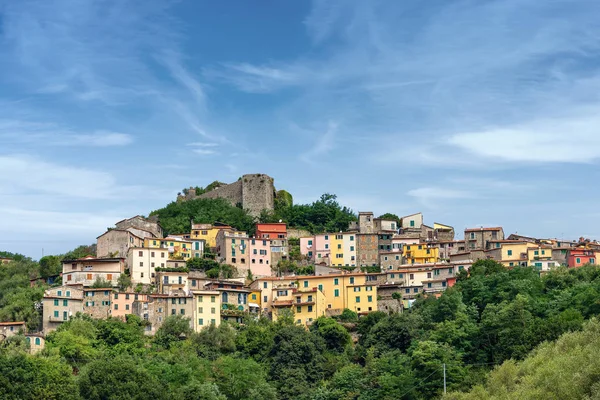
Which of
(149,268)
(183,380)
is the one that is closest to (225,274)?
(149,268)

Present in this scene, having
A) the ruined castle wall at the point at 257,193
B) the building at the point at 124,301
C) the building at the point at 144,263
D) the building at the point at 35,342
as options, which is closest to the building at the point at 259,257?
the building at the point at 144,263

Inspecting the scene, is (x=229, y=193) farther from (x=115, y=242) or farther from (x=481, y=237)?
(x=481, y=237)

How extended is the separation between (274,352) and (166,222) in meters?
25.6

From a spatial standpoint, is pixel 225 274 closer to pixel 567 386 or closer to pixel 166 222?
pixel 166 222

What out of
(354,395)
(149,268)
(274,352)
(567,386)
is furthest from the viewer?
(149,268)

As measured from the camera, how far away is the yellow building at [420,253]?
74.6 metres

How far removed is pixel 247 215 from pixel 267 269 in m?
10.9

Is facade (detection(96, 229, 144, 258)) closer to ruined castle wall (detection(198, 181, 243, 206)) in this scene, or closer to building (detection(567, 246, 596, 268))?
ruined castle wall (detection(198, 181, 243, 206))

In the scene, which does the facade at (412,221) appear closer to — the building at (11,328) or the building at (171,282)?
the building at (171,282)

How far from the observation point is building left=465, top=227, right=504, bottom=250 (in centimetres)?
7506

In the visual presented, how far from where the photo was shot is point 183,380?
55.2m

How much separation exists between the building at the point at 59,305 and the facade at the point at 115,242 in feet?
25.6

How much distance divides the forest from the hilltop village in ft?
5.61

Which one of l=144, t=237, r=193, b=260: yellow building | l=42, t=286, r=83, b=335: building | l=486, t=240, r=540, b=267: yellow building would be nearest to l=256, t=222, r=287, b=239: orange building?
l=144, t=237, r=193, b=260: yellow building
